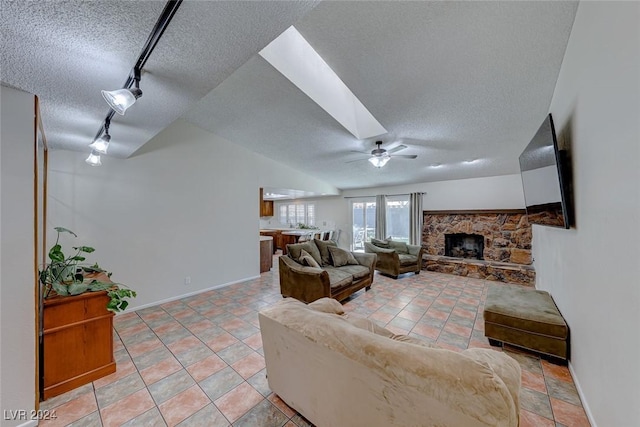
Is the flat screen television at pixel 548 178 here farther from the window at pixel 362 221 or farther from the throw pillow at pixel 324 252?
the window at pixel 362 221

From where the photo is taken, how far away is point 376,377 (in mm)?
1081

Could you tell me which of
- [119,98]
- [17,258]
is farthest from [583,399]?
[17,258]

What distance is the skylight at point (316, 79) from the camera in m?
2.53

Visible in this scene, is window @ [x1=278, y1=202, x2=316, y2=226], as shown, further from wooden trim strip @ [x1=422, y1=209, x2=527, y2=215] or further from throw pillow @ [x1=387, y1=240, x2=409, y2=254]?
wooden trim strip @ [x1=422, y1=209, x2=527, y2=215]

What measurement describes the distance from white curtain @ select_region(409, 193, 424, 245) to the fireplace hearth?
26.0 inches

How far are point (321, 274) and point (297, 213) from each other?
6.20 metres

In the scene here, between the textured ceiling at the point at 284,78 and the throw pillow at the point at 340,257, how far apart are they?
A: 78.5 inches

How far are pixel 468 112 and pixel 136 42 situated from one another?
333 centimetres

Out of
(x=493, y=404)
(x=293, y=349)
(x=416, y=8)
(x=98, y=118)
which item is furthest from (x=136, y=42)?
(x=493, y=404)

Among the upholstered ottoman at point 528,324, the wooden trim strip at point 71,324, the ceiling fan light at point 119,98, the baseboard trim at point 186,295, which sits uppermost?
the ceiling fan light at point 119,98

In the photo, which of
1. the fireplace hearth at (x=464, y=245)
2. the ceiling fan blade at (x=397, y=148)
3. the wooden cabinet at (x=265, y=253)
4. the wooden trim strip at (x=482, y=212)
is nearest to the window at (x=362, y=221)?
the wooden trim strip at (x=482, y=212)

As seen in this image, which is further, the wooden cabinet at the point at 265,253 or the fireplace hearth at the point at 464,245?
the fireplace hearth at the point at 464,245

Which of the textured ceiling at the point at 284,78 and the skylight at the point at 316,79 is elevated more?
the skylight at the point at 316,79

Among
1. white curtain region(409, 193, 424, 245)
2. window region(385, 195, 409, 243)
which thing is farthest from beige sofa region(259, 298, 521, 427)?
window region(385, 195, 409, 243)
